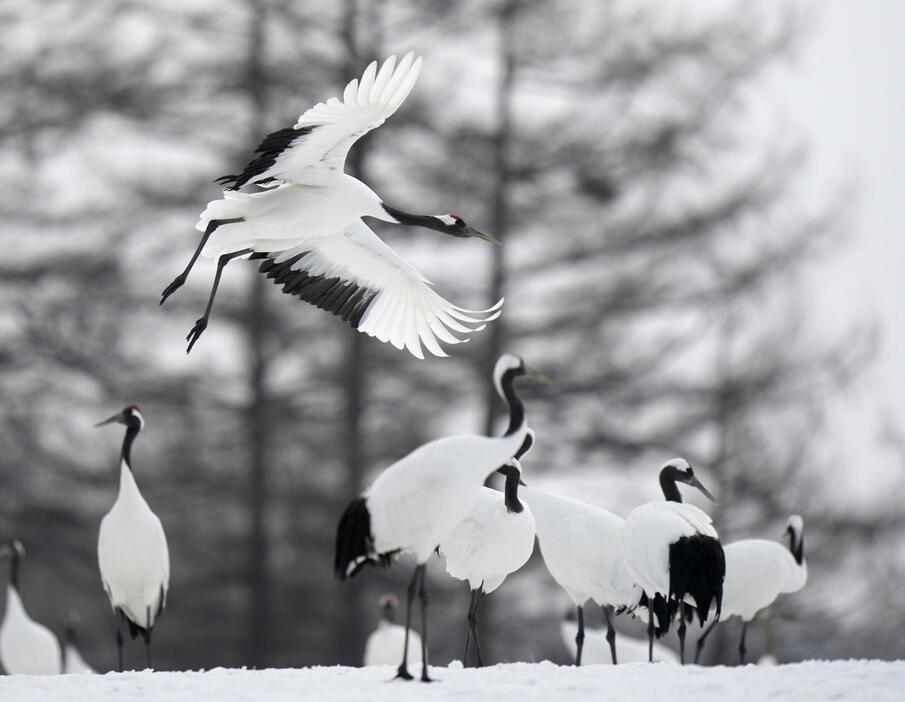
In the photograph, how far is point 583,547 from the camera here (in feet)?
31.6

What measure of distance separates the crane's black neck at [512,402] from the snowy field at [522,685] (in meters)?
1.17

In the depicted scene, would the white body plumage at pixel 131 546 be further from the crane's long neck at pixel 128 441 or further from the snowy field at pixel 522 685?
the snowy field at pixel 522 685

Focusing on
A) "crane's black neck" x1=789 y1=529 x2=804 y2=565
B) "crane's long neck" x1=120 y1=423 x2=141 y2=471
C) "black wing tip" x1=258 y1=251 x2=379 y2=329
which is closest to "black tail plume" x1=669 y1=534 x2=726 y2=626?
"black wing tip" x1=258 y1=251 x2=379 y2=329

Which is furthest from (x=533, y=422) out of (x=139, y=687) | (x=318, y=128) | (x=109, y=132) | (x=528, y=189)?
(x=139, y=687)

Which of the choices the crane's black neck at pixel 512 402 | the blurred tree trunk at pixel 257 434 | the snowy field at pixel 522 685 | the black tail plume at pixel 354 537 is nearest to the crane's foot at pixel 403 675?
the snowy field at pixel 522 685

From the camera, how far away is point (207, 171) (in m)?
Answer: 20.8

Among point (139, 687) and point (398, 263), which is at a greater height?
point (398, 263)

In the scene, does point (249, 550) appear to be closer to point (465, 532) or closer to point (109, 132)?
point (109, 132)

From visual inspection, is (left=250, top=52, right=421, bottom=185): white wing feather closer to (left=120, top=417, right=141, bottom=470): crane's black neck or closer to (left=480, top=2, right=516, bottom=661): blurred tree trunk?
(left=120, top=417, right=141, bottom=470): crane's black neck

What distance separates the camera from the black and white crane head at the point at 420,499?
752 cm

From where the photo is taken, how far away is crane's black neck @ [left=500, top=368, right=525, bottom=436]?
7719 mm

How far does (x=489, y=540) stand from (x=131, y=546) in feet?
8.16

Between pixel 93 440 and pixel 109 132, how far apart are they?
152 inches

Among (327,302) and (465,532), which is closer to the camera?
(465,532)
